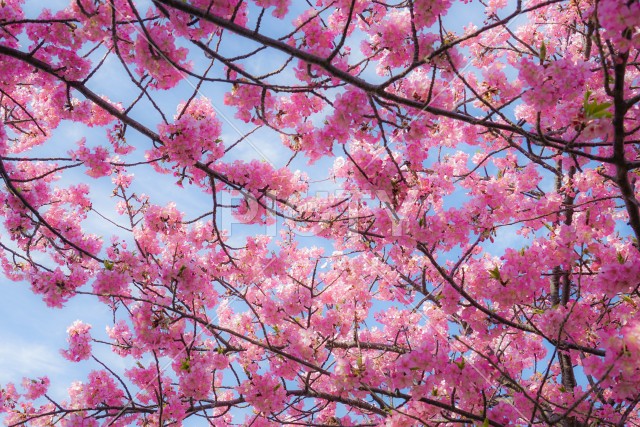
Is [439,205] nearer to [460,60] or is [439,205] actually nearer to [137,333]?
[460,60]

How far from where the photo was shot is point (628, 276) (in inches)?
163

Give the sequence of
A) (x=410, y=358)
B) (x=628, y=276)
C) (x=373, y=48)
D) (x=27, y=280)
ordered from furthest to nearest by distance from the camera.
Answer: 1. (x=27, y=280)
2. (x=373, y=48)
3. (x=410, y=358)
4. (x=628, y=276)

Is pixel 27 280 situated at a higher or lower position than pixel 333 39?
lower

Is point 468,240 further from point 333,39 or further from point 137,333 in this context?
point 137,333

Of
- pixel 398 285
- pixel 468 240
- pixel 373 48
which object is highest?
pixel 373 48

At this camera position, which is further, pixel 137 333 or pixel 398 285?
pixel 398 285

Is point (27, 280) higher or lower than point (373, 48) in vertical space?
lower

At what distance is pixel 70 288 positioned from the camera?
5270 mm

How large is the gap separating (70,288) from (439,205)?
509cm

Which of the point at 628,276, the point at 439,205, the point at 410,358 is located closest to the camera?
the point at 628,276

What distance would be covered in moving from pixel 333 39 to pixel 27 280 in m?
4.21

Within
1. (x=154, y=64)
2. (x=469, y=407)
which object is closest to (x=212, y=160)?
(x=154, y=64)

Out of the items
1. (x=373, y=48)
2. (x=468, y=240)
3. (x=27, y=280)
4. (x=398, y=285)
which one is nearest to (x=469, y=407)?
(x=468, y=240)

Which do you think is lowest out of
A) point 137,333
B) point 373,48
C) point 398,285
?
point 137,333
